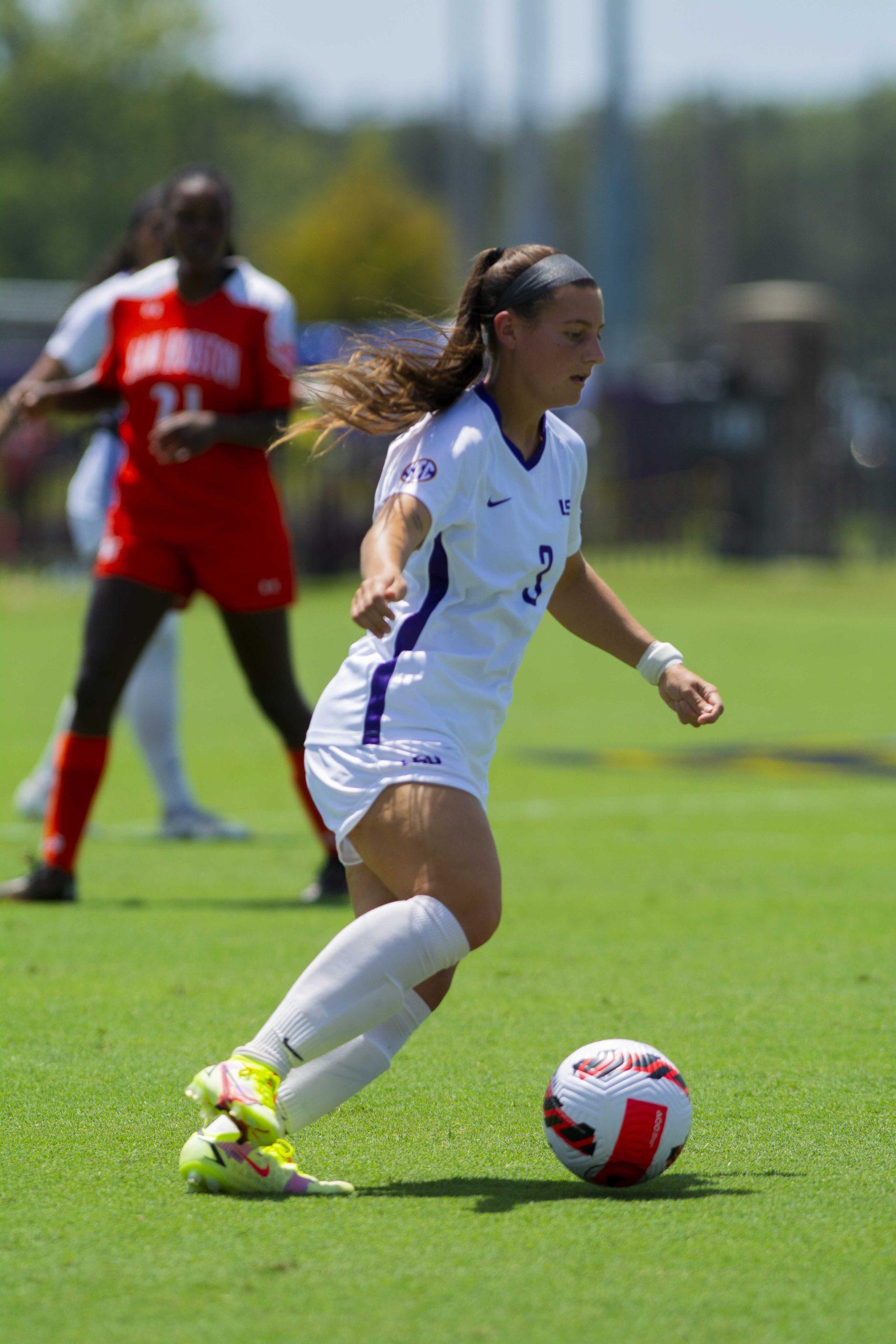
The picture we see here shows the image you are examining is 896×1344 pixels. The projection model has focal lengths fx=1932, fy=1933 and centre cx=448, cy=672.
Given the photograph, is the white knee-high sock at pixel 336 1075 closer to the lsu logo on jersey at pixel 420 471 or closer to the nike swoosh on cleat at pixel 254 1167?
the nike swoosh on cleat at pixel 254 1167

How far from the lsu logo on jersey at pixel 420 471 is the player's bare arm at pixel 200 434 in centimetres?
259

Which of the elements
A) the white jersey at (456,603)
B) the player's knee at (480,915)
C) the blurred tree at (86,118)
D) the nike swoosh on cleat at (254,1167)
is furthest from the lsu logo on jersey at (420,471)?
the blurred tree at (86,118)

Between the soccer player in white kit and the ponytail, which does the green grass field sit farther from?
the ponytail

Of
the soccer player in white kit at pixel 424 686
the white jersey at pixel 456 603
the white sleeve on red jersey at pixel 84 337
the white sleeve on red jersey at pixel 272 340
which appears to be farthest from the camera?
the white sleeve on red jersey at pixel 84 337

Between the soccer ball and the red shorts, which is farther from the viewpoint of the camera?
the red shorts

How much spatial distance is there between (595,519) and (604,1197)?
1240 inches

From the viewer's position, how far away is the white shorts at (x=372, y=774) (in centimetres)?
364

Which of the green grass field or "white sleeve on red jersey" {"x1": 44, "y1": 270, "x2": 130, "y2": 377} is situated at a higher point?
→ "white sleeve on red jersey" {"x1": 44, "y1": 270, "x2": 130, "y2": 377}

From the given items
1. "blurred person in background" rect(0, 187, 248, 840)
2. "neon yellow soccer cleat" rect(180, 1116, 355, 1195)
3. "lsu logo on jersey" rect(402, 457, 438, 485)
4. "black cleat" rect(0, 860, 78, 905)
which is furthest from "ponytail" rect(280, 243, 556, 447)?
"blurred person in background" rect(0, 187, 248, 840)

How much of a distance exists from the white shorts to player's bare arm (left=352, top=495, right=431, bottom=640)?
0.73 ft

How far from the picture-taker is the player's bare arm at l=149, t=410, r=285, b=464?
6.34 meters

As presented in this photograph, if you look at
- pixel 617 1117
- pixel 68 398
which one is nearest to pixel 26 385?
pixel 68 398

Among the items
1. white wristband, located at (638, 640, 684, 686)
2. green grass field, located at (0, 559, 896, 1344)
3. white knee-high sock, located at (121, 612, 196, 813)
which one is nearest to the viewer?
green grass field, located at (0, 559, 896, 1344)

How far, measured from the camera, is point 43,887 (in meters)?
6.58
